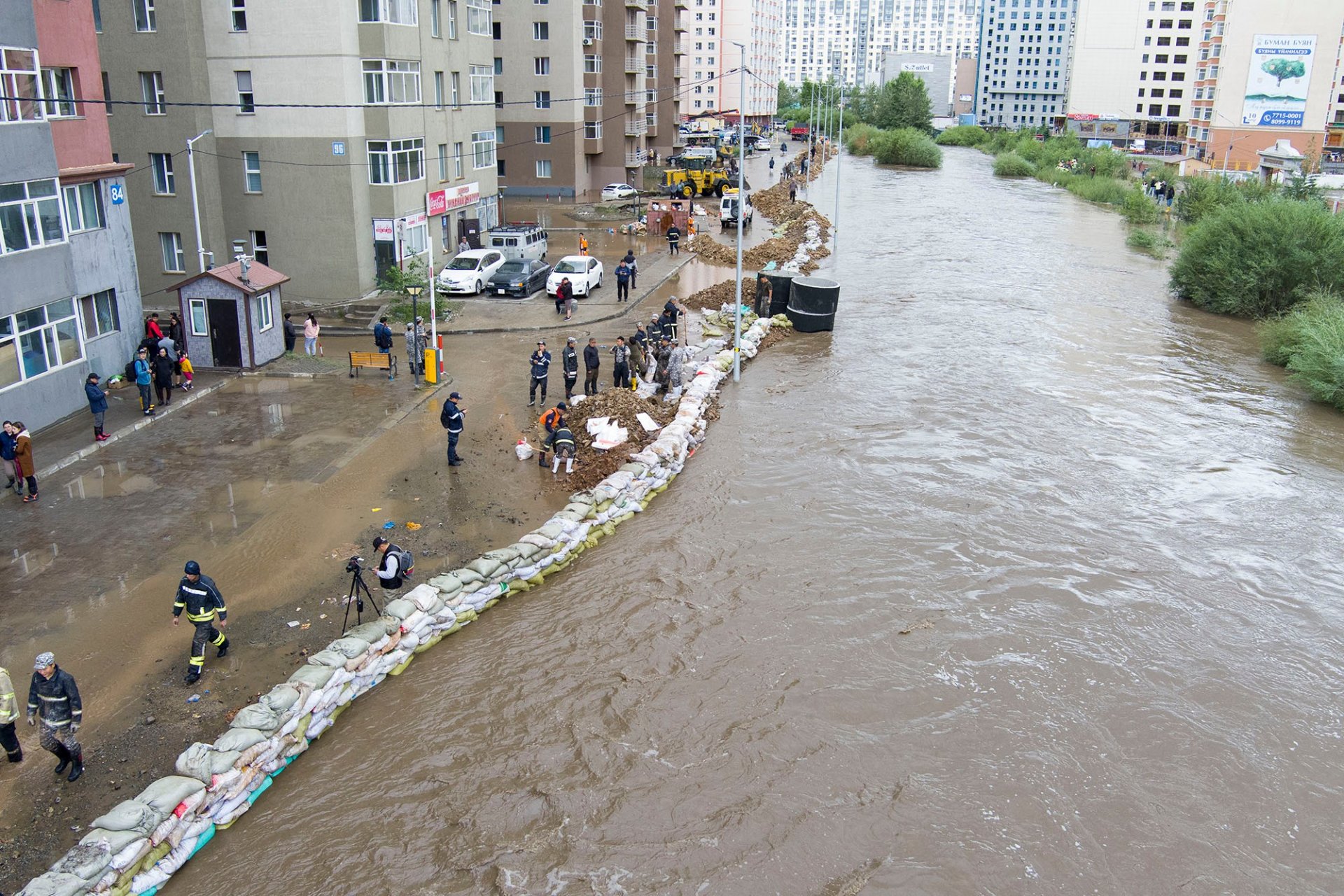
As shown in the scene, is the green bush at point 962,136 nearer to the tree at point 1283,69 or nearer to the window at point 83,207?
the tree at point 1283,69

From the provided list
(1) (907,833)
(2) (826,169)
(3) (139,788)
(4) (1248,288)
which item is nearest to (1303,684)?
(1) (907,833)

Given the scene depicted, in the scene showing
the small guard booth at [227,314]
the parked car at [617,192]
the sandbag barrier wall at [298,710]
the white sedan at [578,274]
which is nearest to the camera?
the sandbag barrier wall at [298,710]

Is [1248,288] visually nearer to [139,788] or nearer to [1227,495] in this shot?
[1227,495]

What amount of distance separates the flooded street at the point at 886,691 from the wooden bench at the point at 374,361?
9.26 ft

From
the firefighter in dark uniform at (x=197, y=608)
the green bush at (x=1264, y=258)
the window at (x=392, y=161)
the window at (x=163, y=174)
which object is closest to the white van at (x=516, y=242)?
the window at (x=392, y=161)

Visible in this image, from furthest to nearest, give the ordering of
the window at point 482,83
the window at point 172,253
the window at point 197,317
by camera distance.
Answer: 1. the window at point 482,83
2. the window at point 172,253
3. the window at point 197,317

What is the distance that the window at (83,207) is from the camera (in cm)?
2014

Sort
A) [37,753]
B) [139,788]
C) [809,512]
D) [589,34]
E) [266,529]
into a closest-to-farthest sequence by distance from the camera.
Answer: [139,788]
[37,753]
[266,529]
[809,512]
[589,34]

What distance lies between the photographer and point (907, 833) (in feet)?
32.2

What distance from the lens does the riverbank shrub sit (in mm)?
22797

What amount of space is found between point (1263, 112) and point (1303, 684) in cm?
8690

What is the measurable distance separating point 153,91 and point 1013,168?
72706 millimetres

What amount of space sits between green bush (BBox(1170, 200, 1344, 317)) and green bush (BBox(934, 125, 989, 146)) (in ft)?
323

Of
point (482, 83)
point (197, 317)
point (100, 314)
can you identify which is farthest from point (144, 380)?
point (482, 83)
